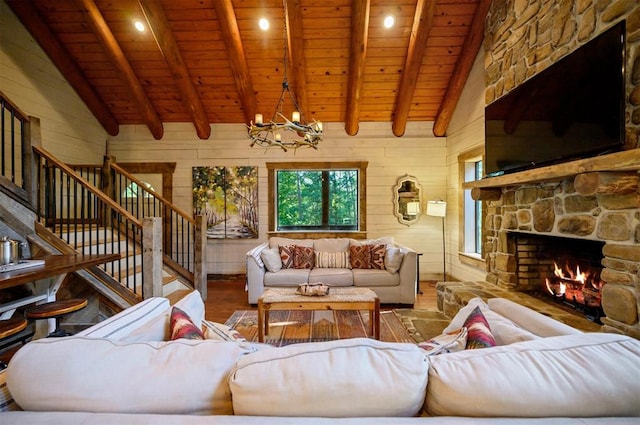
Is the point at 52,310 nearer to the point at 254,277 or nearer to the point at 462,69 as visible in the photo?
the point at 254,277

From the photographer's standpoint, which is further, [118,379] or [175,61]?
[175,61]

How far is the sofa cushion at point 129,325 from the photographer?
1246mm

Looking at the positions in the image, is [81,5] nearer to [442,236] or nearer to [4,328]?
[4,328]

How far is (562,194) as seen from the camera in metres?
2.71

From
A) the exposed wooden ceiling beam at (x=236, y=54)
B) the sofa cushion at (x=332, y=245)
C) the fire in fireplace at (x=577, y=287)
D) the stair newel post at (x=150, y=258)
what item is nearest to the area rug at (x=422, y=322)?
the fire in fireplace at (x=577, y=287)

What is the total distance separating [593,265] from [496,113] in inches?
68.8

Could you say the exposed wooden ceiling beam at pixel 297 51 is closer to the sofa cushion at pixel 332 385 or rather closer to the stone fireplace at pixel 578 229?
the stone fireplace at pixel 578 229

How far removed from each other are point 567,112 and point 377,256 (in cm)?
284

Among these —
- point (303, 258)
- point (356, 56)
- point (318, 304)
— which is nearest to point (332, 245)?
point (303, 258)

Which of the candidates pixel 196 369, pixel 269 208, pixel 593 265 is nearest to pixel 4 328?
pixel 196 369

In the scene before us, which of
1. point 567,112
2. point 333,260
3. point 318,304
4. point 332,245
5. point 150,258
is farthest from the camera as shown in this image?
point 332,245

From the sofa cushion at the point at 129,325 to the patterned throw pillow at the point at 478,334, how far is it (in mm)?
1320

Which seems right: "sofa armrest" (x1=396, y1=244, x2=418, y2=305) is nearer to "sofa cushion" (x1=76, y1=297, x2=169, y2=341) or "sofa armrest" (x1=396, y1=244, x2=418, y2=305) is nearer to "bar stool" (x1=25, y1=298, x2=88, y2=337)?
"sofa cushion" (x1=76, y1=297, x2=169, y2=341)

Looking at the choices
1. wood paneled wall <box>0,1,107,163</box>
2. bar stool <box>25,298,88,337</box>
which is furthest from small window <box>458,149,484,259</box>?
wood paneled wall <box>0,1,107,163</box>
